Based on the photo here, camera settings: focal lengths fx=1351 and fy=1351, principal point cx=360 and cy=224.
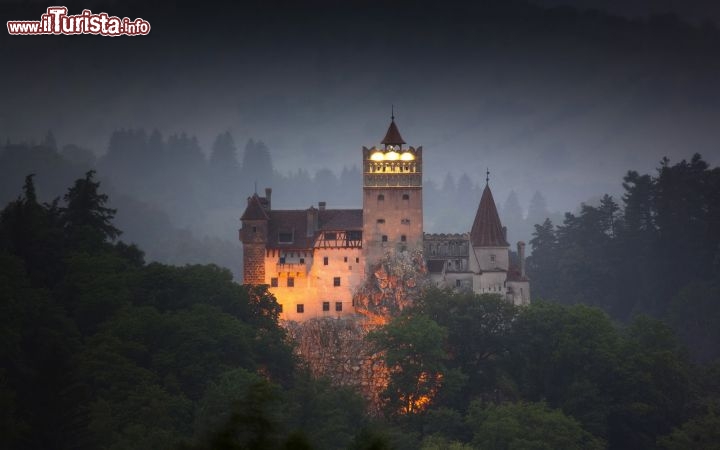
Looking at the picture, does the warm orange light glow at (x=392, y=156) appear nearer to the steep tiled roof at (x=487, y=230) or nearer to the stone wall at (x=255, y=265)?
the steep tiled roof at (x=487, y=230)

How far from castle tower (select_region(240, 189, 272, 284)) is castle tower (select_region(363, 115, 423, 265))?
282 inches

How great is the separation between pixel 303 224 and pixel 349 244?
3812mm

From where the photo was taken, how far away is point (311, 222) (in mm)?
95250

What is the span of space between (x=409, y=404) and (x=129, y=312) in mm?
20236

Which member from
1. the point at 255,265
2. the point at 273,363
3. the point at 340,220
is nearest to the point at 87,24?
the point at 255,265

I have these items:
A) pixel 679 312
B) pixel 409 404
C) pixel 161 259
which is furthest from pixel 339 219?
pixel 161 259

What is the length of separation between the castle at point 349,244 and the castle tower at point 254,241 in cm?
7

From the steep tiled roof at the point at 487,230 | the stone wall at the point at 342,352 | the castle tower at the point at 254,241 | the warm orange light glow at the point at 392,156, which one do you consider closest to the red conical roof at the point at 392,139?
the warm orange light glow at the point at 392,156

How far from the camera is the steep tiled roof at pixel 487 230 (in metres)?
98.1

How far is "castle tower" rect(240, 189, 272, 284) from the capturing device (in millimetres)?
94688

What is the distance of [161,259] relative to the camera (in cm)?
17925

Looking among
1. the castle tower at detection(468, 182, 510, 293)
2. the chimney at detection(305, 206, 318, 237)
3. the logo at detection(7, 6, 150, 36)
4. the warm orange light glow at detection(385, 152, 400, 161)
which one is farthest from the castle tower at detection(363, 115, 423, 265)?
the logo at detection(7, 6, 150, 36)

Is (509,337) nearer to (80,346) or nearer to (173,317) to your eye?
(173,317)

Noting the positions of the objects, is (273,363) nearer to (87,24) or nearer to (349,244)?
(349,244)
